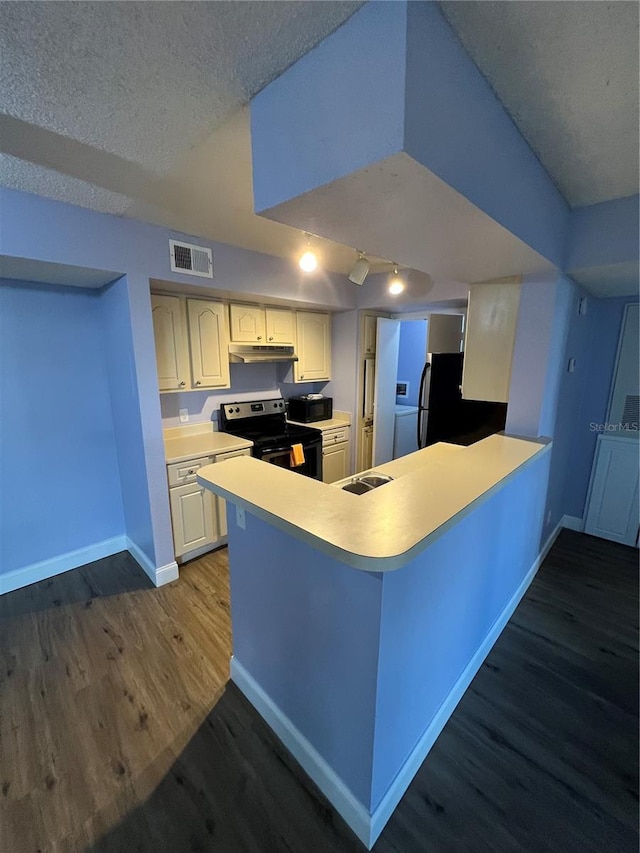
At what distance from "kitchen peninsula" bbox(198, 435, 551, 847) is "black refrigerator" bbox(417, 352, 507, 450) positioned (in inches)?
38.9

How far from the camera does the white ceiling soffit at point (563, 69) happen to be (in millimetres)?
796

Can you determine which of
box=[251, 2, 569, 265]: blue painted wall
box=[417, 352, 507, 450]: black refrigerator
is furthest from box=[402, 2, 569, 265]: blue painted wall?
box=[417, 352, 507, 450]: black refrigerator

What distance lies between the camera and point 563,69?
0.97 meters

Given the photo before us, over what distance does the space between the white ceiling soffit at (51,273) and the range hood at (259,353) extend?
1046mm

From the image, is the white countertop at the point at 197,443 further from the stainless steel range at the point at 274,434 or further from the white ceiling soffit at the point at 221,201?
the white ceiling soffit at the point at 221,201

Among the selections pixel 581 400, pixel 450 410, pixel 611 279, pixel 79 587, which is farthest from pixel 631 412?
pixel 79 587

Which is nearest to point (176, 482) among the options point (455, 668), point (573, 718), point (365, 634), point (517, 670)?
point (365, 634)

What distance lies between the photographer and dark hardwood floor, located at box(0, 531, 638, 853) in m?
1.22

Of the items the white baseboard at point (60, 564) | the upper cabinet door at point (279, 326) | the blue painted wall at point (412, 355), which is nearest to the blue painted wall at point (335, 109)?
the upper cabinet door at point (279, 326)

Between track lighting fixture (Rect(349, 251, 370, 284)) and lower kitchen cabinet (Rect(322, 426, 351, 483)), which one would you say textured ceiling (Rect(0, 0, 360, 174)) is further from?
lower kitchen cabinet (Rect(322, 426, 351, 483))

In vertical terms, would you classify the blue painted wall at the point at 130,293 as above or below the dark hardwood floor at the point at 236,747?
above

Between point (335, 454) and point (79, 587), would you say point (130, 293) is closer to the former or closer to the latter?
point (79, 587)

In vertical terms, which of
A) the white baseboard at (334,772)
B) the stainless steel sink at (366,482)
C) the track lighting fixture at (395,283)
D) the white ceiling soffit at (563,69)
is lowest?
the white baseboard at (334,772)

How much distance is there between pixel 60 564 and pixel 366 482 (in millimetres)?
2500
